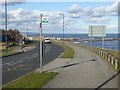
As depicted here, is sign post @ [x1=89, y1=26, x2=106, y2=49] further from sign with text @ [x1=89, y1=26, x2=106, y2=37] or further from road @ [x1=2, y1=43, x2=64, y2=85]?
road @ [x1=2, y1=43, x2=64, y2=85]

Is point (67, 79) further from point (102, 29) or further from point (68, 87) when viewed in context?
point (102, 29)

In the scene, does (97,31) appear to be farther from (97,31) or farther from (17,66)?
(17,66)

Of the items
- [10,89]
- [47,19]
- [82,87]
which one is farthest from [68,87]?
[47,19]

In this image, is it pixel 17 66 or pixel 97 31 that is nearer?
pixel 17 66

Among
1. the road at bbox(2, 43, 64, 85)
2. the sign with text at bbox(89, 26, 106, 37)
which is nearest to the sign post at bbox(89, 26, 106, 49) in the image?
the sign with text at bbox(89, 26, 106, 37)

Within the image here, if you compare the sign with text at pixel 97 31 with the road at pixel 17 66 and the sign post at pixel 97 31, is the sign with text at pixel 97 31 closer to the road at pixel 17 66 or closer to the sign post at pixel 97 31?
the sign post at pixel 97 31

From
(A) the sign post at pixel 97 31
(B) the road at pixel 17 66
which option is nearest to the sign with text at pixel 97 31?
(A) the sign post at pixel 97 31

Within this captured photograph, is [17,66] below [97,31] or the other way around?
below

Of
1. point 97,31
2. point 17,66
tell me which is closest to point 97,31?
point 97,31

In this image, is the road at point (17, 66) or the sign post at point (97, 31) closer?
the road at point (17, 66)

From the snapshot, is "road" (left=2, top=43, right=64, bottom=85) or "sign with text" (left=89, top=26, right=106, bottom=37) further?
"sign with text" (left=89, top=26, right=106, bottom=37)

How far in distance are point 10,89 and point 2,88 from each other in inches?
24.4

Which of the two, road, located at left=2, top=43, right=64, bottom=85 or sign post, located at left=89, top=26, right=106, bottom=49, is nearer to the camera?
road, located at left=2, top=43, right=64, bottom=85

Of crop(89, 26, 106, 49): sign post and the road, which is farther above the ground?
crop(89, 26, 106, 49): sign post
